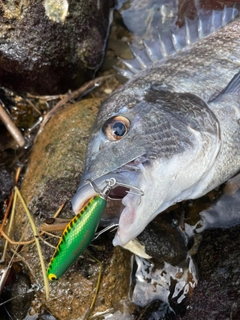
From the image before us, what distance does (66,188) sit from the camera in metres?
3.42

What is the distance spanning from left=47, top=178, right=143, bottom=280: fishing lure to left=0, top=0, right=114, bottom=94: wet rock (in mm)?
2046

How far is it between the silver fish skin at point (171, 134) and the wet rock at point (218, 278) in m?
0.51

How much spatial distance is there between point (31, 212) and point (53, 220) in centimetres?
31

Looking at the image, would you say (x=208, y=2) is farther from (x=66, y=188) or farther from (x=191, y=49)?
(x=66, y=188)

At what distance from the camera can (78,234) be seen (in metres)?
2.43

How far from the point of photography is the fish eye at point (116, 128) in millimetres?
2713

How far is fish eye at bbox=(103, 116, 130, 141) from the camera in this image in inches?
107

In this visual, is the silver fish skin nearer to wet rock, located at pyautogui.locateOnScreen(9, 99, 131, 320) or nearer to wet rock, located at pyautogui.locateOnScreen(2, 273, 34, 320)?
wet rock, located at pyautogui.locateOnScreen(9, 99, 131, 320)

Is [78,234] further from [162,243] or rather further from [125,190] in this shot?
[162,243]

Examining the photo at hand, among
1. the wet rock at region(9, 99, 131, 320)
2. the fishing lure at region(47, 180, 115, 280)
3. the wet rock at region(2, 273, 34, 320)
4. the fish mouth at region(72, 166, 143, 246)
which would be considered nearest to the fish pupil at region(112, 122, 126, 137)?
the fish mouth at region(72, 166, 143, 246)

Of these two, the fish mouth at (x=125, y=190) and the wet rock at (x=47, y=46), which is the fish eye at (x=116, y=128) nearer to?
the fish mouth at (x=125, y=190)

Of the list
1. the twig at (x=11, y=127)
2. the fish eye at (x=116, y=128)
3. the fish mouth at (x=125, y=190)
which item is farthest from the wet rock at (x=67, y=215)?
the fish eye at (x=116, y=128)

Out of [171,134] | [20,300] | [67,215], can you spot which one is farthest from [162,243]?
[20,300]

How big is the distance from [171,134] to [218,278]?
1.16m
